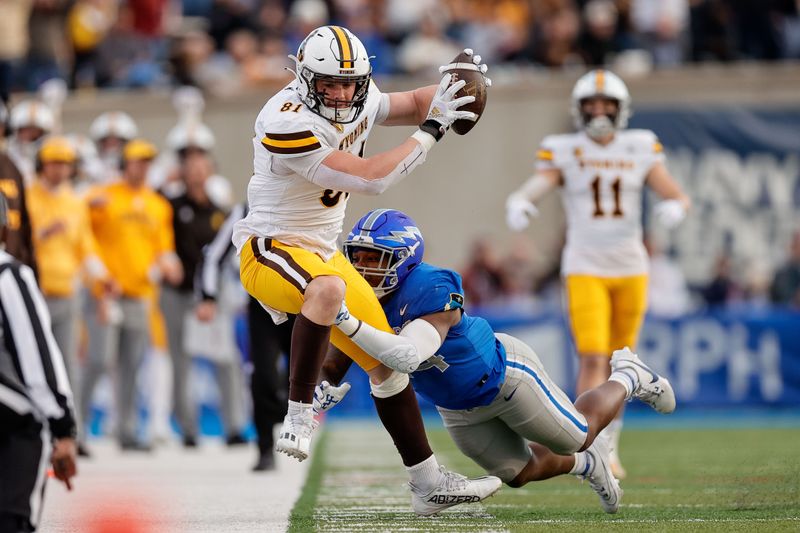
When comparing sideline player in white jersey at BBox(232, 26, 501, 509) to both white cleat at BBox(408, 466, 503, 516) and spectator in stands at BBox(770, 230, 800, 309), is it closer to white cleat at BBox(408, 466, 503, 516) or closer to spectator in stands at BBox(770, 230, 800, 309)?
white cleat at BBox(408, 466, 503, 516)

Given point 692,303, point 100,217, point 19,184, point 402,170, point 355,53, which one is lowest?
point 692,303

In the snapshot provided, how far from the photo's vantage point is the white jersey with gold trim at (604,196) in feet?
25.8

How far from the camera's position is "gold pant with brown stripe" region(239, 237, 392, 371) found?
5.53m

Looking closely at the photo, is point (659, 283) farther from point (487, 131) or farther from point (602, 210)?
point (602, 210)

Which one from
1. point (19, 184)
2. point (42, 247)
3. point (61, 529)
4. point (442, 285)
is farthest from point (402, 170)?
point (42, 247)

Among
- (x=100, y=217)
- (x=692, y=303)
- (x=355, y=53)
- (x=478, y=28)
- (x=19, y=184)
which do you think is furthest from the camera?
(x=478, y=28)

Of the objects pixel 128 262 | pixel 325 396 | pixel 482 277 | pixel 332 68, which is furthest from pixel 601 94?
pixel 482 277

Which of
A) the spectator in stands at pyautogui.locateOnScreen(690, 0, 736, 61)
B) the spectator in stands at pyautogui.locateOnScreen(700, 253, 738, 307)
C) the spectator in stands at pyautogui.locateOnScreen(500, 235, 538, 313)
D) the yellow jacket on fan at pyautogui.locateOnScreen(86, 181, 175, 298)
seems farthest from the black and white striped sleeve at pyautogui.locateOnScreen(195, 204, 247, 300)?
the spectator in stands at pyautogui.locateOnScreen(690, 0, 736, 61)

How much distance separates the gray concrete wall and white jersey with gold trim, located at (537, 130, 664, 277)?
6.79 meters

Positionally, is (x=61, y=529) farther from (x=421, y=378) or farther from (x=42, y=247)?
(x=42, y=247)

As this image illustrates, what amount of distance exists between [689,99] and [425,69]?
2791 mm

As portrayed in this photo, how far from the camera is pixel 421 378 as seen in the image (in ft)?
18.2

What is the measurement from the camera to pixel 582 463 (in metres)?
5.75

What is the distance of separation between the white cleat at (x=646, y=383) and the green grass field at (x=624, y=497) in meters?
0.43
